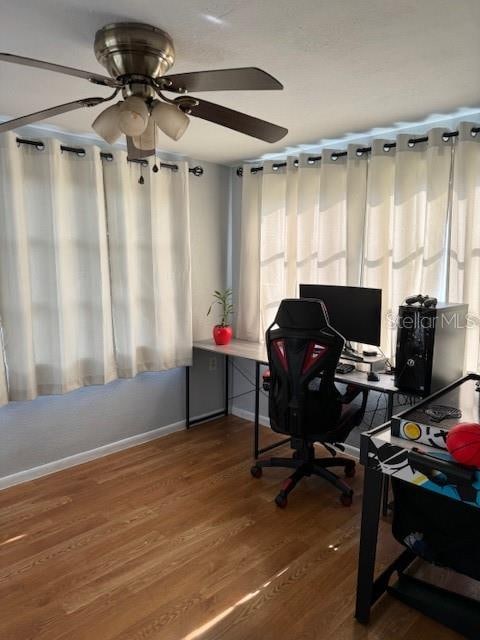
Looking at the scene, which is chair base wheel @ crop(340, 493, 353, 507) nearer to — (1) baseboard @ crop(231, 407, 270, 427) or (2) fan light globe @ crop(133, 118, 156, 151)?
(1) baseboard @ crop(231, 407, 270, 427)

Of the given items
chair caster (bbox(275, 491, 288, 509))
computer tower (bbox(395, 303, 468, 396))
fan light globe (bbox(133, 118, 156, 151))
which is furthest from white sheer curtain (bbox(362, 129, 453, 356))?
fan light globe (bbox(133, 118, 156, 151))

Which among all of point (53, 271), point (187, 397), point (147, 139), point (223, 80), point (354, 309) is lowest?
point (187, 397)

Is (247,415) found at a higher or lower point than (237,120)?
lower

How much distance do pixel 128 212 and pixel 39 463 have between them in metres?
1.89

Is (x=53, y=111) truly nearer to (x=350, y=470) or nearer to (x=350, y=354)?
(x=350, y=354)

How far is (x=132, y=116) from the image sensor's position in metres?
1.32

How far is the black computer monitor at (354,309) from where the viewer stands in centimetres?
276

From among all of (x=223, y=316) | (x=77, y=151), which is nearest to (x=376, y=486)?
(x=223, y=316)

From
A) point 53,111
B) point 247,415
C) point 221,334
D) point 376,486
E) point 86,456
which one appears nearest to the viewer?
point 53,111

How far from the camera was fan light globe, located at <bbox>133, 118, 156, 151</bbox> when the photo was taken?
149 cm

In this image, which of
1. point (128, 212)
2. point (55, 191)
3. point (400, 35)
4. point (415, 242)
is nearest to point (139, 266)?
point (128, 212)

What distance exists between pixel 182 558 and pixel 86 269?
194 cm

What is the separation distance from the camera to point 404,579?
1917 millimetres

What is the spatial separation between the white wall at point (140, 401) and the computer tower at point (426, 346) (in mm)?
1996
